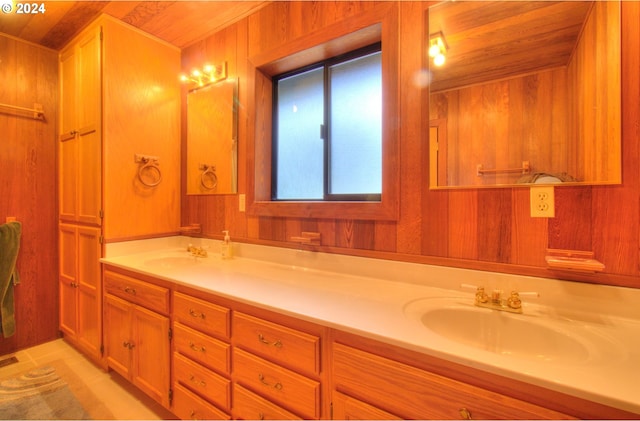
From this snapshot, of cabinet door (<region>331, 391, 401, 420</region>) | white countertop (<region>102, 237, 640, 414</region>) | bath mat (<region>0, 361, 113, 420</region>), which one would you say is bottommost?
bath mat (<region>0, 361, 113, 420</region>)

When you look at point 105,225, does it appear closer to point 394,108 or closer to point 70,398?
point 70,398

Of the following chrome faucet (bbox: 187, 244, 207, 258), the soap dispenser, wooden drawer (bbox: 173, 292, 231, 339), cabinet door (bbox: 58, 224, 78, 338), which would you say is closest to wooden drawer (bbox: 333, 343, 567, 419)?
wooden drawer (bbox: 173, 292, 231, 339)

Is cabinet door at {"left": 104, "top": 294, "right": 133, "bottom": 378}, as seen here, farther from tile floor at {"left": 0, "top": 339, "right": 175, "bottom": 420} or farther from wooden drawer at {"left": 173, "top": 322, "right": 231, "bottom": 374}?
wooden drawer at {"left": 173, "top": 322, "right": 231, "bottom": 374}

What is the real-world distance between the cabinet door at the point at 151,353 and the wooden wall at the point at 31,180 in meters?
1.33

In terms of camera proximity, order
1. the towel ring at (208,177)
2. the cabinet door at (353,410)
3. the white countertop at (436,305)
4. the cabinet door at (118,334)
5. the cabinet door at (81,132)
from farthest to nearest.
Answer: the towel ring at (208,177), the cabinet door at (81,132), the cabinet door at (118,334), the cabinet door at (353,410), the white countertop at (436,305)

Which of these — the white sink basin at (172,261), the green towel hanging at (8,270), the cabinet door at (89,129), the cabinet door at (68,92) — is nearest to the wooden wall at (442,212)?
the white sink basin at (172,261)

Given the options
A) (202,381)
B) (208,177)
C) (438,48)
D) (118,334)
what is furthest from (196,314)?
(438,48)

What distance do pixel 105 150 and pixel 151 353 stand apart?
1330mm

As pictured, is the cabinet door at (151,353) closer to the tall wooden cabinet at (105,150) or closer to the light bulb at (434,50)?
the tall wooden cabinet at (105,150)

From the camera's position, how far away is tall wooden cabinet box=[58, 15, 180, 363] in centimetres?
185

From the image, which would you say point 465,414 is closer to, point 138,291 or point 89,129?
point 138,291

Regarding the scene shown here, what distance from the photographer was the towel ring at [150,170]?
78.8 inches

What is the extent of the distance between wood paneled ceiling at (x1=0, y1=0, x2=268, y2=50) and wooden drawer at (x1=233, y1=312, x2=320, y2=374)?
1820mm

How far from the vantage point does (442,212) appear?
46.4 inches
